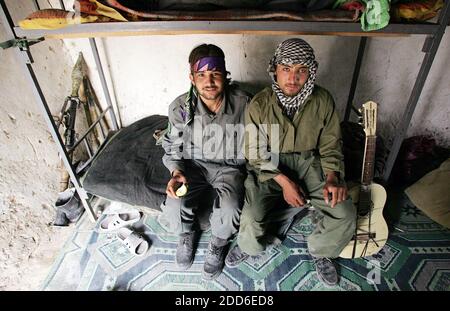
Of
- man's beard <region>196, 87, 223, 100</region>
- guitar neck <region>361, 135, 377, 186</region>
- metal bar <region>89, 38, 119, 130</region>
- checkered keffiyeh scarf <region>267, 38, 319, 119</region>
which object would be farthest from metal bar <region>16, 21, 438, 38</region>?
metal bar <region>89, 38, 119, 130</region>

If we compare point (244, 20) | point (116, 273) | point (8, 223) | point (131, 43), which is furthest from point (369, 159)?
point (8, 223)

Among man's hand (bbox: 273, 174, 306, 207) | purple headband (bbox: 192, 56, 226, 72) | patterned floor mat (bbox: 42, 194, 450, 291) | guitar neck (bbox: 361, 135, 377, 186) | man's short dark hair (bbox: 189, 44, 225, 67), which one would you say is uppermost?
man's short dark hair (bbox: 189, 44, 225, 67)

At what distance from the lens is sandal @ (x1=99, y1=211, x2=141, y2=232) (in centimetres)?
194

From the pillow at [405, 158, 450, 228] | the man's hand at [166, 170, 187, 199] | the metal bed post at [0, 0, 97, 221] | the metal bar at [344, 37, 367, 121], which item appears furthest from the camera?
the metal bar at [344, 37, 367, 121]

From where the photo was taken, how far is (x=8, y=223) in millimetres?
1670

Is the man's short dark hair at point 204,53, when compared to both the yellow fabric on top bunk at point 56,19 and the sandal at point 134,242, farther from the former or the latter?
the sandal at point 134,242

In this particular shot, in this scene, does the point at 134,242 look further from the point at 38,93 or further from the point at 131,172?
A: the point at 38,93

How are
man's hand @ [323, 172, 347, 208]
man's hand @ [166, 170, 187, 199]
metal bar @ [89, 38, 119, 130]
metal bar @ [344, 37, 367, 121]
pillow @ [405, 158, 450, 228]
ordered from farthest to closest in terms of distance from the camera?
metal bar @ [89, 38, 119, 130], metal bar @ [344, 37, 367, 121], pillow @ [405, 158, 450, 228], man's hand @ [166, 170, 187, 199], man's hand @ [323, 172, 347, 208]

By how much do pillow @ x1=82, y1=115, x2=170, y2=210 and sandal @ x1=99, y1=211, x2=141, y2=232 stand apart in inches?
6.6

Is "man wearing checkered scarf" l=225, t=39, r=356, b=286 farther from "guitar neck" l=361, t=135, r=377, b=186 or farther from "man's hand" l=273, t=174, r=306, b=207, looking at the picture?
"guitar neck" l=361, t=135, r=377, b=186

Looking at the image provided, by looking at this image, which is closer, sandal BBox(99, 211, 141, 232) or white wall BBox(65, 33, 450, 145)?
sandal BBox(99, 211, 141, 232)

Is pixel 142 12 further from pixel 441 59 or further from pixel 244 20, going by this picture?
pixel 441 59
